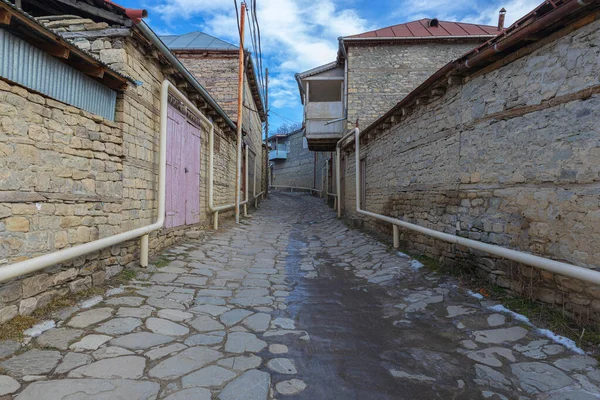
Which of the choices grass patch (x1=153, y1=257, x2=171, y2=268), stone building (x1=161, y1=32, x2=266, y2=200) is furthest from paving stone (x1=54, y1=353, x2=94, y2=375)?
stone building (x1=161, y1=32, x2=266, y2=200)

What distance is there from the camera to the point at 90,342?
2.47 m

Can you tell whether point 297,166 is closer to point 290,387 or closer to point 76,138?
point 76,138

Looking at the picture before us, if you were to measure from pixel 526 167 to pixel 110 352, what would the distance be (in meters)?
4.28

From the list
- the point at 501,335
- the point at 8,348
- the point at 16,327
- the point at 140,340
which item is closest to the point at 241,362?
the point at 140,340

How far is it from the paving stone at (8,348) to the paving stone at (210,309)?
140 centimetres

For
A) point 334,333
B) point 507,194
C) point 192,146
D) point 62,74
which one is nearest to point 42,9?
point 62,74

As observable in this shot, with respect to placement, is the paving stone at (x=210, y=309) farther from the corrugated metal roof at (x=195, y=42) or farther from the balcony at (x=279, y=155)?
the balcony at (x=279, y=155)

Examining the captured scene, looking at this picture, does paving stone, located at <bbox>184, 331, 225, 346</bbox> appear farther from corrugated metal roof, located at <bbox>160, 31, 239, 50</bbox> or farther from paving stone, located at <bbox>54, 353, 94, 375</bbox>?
corrugated metal roof, located at <bbox>160, 31, 239, 50</bbox>

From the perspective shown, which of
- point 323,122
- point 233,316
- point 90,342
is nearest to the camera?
point 90,342

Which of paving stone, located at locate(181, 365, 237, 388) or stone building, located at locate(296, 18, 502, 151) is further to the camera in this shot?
stone building, located at locate(296, 18, 502, 151)

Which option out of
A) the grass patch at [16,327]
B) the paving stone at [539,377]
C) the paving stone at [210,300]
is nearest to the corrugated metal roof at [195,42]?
the paving stone at [210,300]

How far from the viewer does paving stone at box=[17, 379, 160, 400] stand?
1868 mm

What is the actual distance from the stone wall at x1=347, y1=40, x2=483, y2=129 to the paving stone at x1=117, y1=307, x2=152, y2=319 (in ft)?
36.3

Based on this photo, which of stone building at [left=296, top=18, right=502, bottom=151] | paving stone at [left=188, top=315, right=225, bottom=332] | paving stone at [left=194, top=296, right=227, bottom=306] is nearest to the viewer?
paving stone at [left=188, top=315, right=225, bottom=332]
